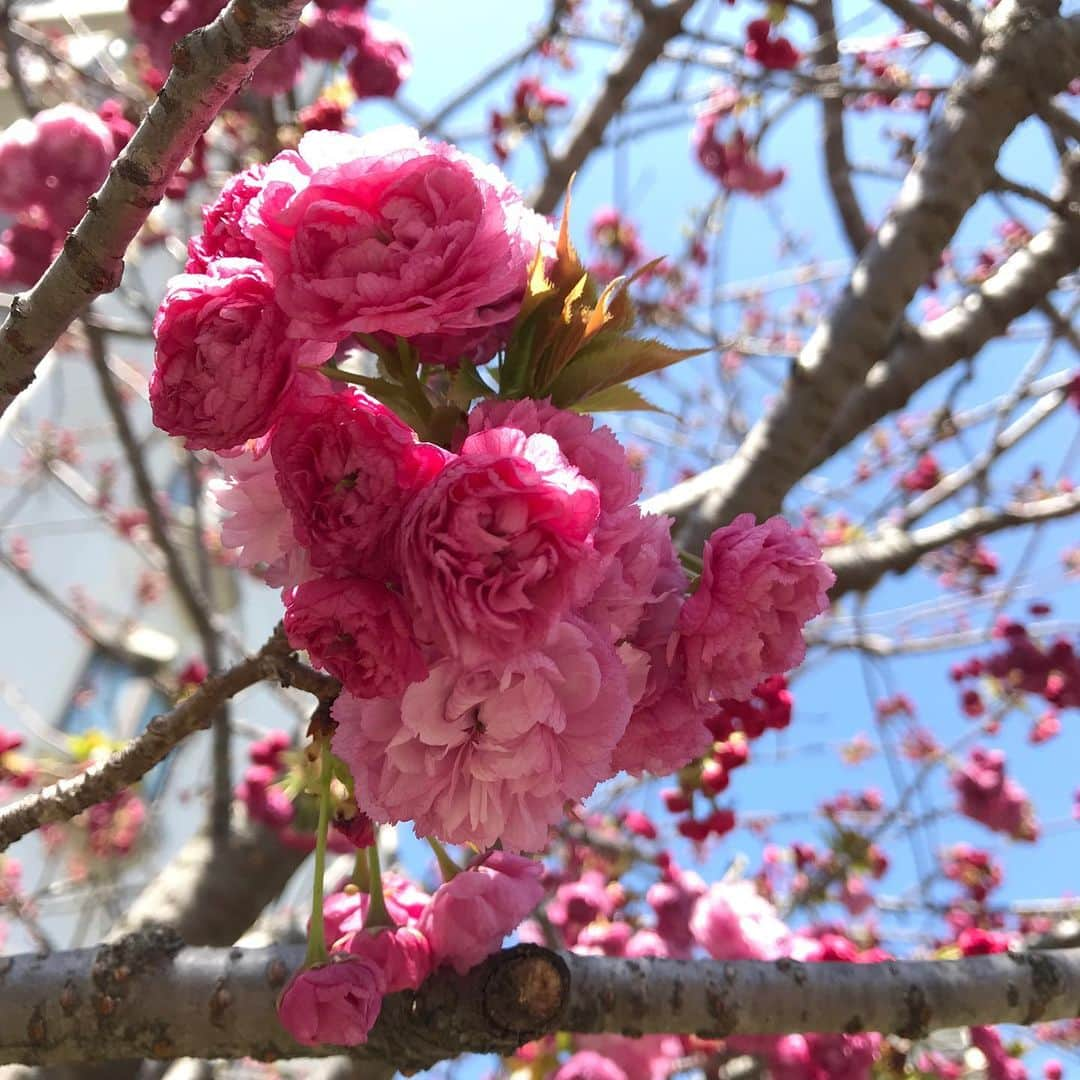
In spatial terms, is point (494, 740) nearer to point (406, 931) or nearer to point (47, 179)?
point (406, 931)

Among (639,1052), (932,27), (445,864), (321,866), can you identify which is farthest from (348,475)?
(639,1052)

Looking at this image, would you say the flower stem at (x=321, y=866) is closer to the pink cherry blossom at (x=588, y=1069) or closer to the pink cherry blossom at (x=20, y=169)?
the pink cherry blossom at (x=588, y=1069)

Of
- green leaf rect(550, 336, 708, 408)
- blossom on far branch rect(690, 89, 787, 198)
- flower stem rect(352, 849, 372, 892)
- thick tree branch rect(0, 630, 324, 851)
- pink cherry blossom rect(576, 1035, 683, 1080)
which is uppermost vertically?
blossom on far branch rect(690, 89, 787, 198)

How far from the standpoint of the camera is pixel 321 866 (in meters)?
0.96

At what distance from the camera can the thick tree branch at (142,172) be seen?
0.62 metres

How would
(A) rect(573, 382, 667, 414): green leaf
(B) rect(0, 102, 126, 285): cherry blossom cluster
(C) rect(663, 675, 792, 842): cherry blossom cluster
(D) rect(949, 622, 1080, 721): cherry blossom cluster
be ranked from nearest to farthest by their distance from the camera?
(A) rect(573, 382, 667, 414): green leaf < (C) rect(663, 675, 792, 842): cherry blossom cluster < (B) rect(0, 102, 126, 285): cherry blossom cluster < (D) rect(949, 622, 1080, 721): cherry blossom cluster

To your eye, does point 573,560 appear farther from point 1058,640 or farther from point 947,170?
point 1058,640

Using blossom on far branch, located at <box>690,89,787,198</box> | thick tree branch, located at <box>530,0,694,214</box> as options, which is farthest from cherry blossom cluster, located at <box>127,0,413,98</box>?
blossom on far branch, located at <box>690,89,787,198</box>

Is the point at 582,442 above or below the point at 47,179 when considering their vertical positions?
below

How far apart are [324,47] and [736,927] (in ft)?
8.65

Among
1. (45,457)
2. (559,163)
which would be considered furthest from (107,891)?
(559,163)

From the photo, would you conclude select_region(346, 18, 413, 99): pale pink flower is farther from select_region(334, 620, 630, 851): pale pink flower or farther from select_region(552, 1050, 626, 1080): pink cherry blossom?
select_region(552, 1050, 626, 1080): pink cherry blossom

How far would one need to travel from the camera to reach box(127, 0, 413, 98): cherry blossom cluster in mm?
2104

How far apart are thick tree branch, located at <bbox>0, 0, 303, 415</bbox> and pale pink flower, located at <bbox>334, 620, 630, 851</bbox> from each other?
408mm
